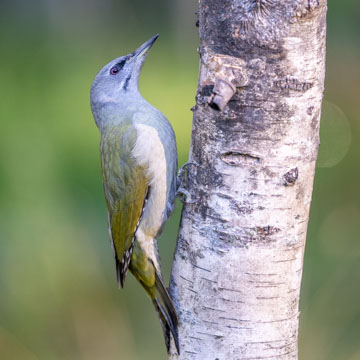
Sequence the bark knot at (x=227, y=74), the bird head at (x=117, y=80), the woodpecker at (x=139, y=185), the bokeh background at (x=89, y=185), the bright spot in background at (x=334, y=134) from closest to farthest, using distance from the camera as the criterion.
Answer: the bark knot at (x=227, y=74)
the woodpecker at (x=139, y=185)
the bird head at (x=117, y=80)
the bokeh background at (x=89, y=185)
the bright spot in background at (x=334, y=134)

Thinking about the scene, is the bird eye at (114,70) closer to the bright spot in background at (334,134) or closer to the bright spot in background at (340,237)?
the bright spot in background at (340,237)

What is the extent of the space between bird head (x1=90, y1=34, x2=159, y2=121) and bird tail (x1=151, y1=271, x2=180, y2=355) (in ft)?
4.10

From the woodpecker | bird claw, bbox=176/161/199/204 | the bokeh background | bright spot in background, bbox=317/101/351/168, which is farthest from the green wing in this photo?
bright spot in background, bbox=317/101/351/168

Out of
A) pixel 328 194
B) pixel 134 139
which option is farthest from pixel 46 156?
pixel 134 139

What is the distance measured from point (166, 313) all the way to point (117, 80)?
1.57 metres

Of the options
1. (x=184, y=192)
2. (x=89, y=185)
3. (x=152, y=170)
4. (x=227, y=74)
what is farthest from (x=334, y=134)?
(x=227, y=74)

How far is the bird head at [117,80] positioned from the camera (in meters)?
3.73

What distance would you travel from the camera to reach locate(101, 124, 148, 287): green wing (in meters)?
3.30

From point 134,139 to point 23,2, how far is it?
330 inches

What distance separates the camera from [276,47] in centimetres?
225

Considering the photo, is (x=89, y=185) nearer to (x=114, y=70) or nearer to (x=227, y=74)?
(x=114, y=70)

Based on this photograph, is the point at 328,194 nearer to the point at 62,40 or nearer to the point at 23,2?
the point at 62,40

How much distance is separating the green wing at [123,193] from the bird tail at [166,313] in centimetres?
35

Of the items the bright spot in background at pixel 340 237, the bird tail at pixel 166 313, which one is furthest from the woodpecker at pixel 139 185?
the bright spot in background at pixel 340 237
